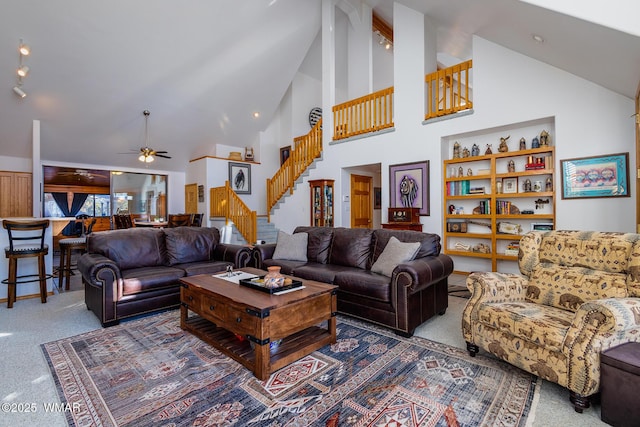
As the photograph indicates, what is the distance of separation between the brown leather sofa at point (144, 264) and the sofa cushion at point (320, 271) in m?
1.00

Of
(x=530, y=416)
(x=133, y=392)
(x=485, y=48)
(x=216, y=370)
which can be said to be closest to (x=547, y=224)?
(x=485, y=48)

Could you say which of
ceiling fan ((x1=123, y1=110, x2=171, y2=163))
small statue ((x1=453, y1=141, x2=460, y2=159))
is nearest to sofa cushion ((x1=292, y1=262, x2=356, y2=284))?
small statue ((x1=453, y1=141, x2=460, y2=159))

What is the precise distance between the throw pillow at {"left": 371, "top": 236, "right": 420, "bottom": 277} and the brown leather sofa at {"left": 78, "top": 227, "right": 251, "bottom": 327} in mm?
1921

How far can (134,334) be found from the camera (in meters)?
2.97

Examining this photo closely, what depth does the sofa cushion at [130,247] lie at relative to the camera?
12.3 ft

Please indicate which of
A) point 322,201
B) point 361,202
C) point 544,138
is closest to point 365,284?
point 544,138

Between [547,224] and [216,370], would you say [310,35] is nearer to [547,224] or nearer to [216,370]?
[547,224]

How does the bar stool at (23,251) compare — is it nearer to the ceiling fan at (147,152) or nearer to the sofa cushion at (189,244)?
the sofa cushion at (189,244)

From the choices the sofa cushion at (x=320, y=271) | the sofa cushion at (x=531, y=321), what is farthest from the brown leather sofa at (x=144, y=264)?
the sofa cushion at (x=531, y=321)

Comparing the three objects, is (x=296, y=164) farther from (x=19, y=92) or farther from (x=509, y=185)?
(x=19, y=92)

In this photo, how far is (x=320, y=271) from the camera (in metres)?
3.59

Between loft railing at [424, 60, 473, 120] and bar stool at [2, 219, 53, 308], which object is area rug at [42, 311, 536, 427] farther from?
loft railing at [424, 60, 473, 120]

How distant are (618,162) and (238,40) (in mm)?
7035

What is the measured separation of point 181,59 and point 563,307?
24.1 feet
